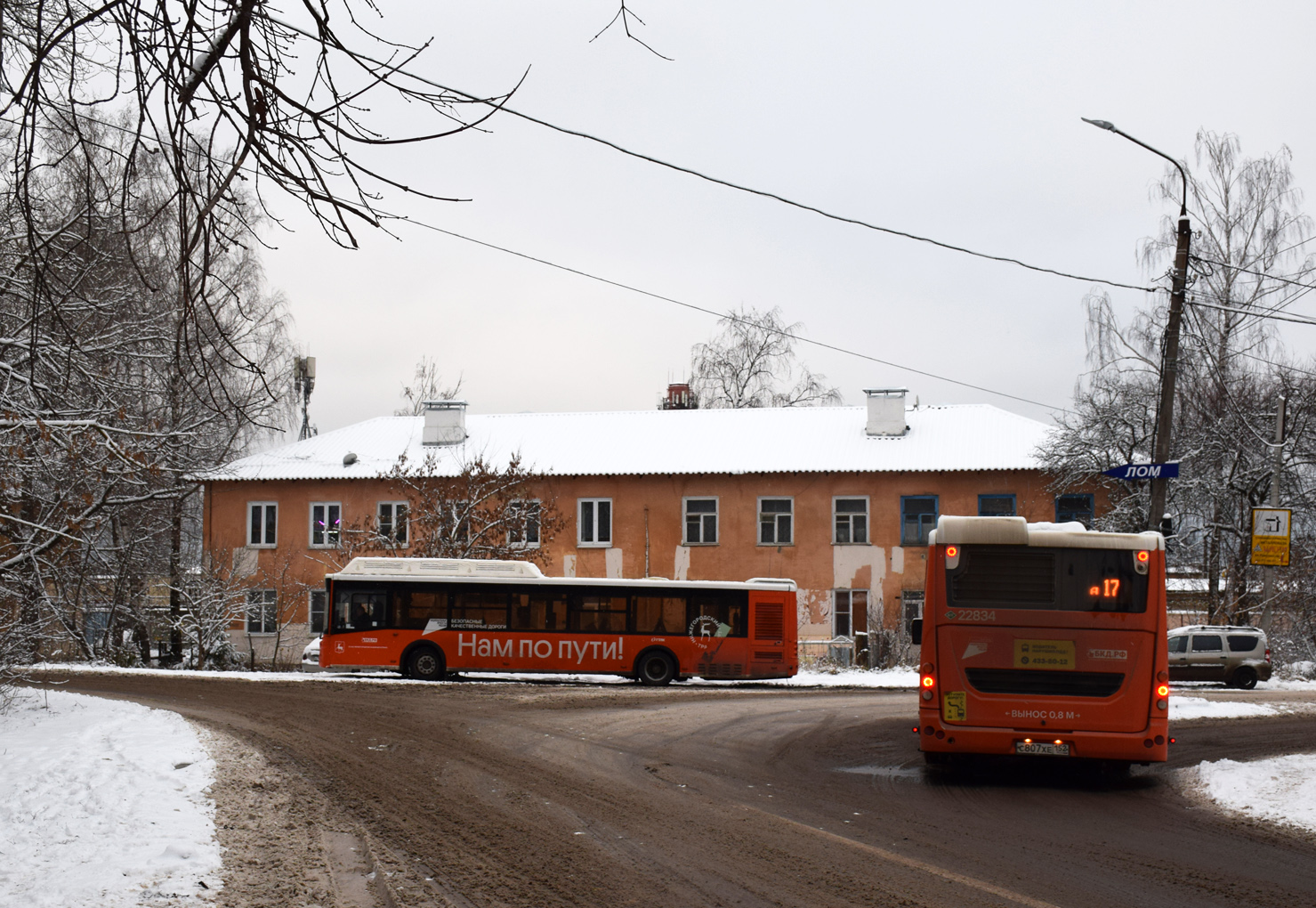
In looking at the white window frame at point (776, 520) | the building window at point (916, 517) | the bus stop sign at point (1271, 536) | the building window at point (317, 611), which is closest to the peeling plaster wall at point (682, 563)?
the white window frame at point (776, 520)

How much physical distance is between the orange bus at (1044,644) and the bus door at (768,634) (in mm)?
16275

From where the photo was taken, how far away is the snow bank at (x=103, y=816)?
688 centimetres

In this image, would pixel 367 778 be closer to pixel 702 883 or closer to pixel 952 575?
pixel 702 883

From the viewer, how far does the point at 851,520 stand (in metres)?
40.5

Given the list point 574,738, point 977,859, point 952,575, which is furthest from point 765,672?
point 977,859

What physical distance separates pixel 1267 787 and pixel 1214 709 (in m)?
9.86

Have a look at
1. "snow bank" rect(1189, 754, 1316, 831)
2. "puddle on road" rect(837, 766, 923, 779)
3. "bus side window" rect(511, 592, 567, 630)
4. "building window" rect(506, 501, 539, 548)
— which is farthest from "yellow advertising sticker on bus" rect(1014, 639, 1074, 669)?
"building window" rect(506, 501, 539, 548)

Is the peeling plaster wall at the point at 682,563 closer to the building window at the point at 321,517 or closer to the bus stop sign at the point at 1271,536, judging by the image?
the building window at the point at 321,517

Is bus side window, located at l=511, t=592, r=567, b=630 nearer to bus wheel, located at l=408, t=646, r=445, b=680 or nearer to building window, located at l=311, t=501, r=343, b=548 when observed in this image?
bus wheel, located at l=408, t=646, r=445, b=680

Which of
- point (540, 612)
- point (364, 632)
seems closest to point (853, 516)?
point (540, 612)

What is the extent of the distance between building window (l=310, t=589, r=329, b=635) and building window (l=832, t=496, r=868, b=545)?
1827cm

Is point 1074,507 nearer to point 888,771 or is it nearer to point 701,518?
point 701,518

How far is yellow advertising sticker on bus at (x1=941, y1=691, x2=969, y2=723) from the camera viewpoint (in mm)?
11938

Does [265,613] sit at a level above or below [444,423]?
below
